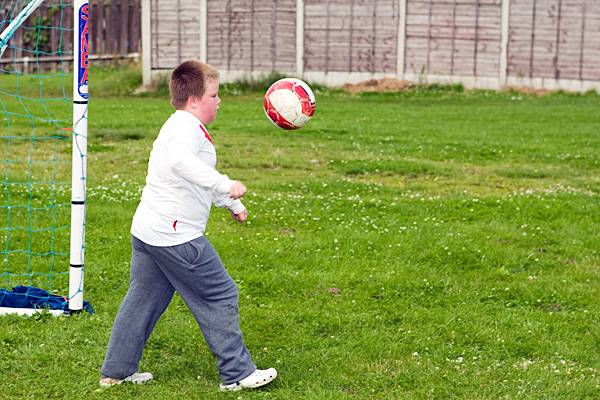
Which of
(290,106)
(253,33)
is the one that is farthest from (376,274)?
(253,33)

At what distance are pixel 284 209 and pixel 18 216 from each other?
8.76 feet

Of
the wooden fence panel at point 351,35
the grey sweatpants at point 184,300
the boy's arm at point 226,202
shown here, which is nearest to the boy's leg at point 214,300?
the grey sweatpants at point 184,300

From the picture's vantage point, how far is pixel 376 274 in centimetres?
777

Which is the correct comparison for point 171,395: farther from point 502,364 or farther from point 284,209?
point 284,209

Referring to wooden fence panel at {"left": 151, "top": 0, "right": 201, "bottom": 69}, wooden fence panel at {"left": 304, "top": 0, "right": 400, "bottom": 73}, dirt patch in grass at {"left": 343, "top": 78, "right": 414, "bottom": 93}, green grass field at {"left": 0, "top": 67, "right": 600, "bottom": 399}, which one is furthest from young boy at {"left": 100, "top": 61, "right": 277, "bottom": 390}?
wooden fence panel at {"left": 151, "top": 0, "right": 201, "bottom": 69}

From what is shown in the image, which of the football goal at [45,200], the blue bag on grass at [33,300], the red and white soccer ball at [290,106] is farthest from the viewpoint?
the blue bag on grass at [33,300]

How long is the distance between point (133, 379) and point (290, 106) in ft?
7.09

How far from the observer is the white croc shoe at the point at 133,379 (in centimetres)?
559

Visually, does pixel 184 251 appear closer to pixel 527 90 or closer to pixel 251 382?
pixel 251 382

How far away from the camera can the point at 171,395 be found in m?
5.45

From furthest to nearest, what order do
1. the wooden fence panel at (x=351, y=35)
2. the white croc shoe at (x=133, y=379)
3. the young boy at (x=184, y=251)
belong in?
the wooden fence panel at (x=351, y=35) → the white croc shoe at (x=133, y=379) → the young boy at (x=184, y=251)

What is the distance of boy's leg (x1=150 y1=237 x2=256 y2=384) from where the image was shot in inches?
211

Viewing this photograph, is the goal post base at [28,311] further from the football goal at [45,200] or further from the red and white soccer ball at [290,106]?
the red and white soccer ball at [290,106]

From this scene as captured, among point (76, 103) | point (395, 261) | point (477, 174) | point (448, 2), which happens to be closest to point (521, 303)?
point (395, 261)
